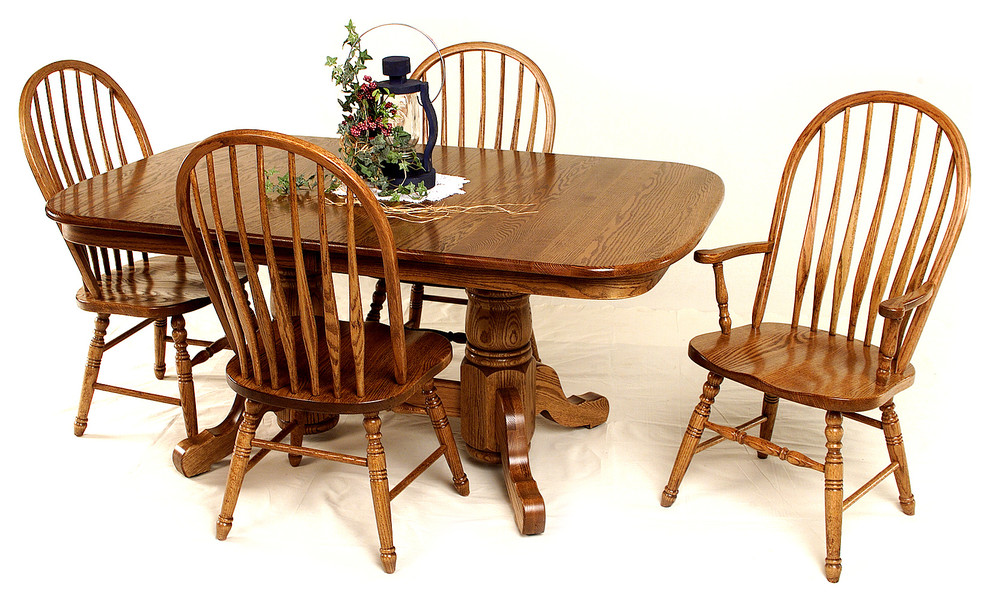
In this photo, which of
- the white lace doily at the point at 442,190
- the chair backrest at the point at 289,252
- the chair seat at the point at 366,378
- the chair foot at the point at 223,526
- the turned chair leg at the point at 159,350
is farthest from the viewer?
the turned chair leg at the point at 159,350

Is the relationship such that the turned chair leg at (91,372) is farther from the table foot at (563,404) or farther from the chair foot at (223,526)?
the table foot at (563,404)

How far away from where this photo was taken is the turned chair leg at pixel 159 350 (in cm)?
308

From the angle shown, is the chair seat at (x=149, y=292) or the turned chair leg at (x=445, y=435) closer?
the turned chair leg at (x=445, y=435)

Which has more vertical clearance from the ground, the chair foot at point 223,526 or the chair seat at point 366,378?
the chair seat at point 366,378

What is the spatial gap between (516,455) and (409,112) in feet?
2.96

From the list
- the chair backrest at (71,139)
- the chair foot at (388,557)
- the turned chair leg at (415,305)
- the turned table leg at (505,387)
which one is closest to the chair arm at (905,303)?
the turned table leg at (505,387)

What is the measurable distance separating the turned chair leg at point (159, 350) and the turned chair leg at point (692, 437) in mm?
1645

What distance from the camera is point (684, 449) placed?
2.44 meters

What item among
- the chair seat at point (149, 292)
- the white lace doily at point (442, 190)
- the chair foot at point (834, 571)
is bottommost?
the chair foot at point (834, 571)

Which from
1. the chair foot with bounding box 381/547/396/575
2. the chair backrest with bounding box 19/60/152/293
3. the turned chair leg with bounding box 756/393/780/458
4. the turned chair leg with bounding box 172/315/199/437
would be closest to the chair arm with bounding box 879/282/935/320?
the turned chair leg with bounding box 756/393/780/458

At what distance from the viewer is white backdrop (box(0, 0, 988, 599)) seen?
2.26 metres

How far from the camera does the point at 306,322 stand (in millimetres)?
1983

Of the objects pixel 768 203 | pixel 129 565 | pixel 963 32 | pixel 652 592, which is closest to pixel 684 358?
pixel 768 203

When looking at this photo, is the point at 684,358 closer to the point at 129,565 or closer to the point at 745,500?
the point at 745,500
